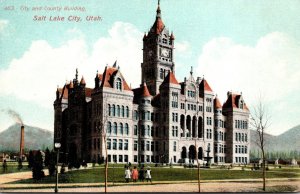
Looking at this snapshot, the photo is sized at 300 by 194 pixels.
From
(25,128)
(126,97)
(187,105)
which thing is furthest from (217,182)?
(187,105)

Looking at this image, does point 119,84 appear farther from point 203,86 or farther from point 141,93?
point 203,86

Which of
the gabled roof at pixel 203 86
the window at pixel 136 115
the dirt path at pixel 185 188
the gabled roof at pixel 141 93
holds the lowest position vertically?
the dirt path at pixel 185 188

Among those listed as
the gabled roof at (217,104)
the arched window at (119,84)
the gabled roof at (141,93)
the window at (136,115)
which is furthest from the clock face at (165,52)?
the arched window at (119,84)

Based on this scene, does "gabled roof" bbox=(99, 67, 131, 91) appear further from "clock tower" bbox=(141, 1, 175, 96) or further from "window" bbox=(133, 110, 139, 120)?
"clock tower" bbox=(141, 1, 175, 96)

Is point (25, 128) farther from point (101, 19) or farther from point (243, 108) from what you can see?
point (243, 108)

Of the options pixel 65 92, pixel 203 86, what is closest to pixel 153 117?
pixel 203 86

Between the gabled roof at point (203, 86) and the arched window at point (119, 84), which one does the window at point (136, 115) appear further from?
the gabled roof at point (203, 86)

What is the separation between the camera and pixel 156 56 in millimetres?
81750

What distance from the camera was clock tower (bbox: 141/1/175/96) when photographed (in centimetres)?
7994

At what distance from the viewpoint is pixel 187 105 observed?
7644 centimetres

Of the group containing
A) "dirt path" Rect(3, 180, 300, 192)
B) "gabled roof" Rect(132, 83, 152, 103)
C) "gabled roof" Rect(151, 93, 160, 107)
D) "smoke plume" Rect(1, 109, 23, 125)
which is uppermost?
"gabled roof" Rect(132, 83, 152, 103)

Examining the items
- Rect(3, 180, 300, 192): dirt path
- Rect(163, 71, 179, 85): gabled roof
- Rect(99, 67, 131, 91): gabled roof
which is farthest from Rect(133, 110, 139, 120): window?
Rect(3, 180, 300, 192): dirt path

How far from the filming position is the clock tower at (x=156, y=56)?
262 feet

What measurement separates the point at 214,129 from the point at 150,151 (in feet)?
52.1
